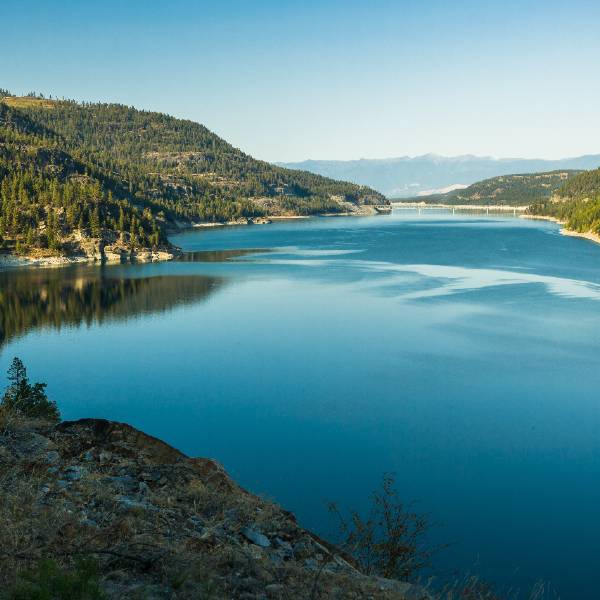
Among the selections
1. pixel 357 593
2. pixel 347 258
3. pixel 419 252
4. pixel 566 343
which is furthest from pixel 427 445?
pixel 419 252

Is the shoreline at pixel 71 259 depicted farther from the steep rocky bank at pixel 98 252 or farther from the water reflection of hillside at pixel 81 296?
the water reflection of hillside at pixel 81 296

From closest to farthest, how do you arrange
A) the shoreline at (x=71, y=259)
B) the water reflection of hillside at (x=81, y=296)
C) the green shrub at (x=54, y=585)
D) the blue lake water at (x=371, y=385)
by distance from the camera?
the green shrub at (x=54, y=585) → the blue lake water at (x=371, y=385) → the water reflection of hillside at (x=81, y=296) → the shoreline at (x=71, y=259)

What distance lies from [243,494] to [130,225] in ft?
337

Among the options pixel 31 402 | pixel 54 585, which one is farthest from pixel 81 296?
pixel 54 585

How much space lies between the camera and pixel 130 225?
360ft

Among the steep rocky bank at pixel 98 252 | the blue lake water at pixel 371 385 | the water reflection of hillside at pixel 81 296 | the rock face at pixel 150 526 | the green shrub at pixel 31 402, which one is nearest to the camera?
the rock face at pixel 150 526

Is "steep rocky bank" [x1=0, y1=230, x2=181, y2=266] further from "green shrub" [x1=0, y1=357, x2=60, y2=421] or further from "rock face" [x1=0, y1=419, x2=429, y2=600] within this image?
"rock face" [x1=0, y1=419, x2=429, y2=600]

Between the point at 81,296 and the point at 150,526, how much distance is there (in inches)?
2363

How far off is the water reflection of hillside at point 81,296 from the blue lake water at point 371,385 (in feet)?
1.26

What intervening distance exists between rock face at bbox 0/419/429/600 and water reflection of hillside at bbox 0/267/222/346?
122ft

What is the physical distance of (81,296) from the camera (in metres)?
66.2

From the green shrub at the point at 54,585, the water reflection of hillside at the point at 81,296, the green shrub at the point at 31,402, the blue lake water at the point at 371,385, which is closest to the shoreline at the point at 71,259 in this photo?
the water reflection of hillside at the point at 81,296

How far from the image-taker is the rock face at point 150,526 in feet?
28.5

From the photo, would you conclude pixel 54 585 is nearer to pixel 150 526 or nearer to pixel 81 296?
Answer: pixel 150 526
